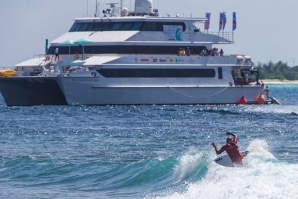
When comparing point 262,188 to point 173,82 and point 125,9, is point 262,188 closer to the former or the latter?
point 173,82

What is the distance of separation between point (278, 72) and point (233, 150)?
556 ft

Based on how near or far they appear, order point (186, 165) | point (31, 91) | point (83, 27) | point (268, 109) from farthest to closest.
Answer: point (83, 27) < point (268, 109) < point (31, 91) < point (186, 165)

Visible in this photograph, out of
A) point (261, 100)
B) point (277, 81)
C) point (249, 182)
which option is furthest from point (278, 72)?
point (249, 182)

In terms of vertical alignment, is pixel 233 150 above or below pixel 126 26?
below

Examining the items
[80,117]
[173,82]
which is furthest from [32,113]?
[173,82]

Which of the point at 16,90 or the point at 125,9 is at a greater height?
the point at 125,9

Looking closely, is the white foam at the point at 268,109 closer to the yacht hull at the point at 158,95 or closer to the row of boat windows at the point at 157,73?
the yacht hull at the point at 158,95

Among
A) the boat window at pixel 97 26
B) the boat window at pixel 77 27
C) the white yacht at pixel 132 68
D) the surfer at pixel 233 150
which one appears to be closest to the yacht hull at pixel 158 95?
the white yacht at pixel 132 68

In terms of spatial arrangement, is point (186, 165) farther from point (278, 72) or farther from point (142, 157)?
point (278, 72)

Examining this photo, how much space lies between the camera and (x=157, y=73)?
166 feet

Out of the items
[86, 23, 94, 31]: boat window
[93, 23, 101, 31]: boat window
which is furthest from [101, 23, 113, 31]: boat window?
[86, 23, 94, 31]: boat window

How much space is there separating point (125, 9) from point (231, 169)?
34.8 metres

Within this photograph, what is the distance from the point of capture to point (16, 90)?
49.6 metres

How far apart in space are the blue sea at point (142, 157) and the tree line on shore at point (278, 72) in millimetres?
140420
